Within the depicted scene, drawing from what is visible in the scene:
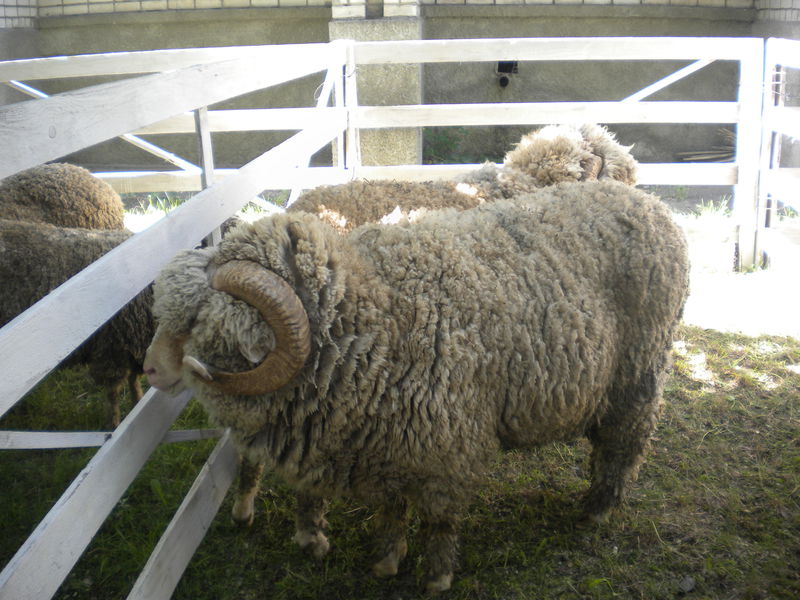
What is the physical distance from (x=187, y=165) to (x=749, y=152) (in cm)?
499

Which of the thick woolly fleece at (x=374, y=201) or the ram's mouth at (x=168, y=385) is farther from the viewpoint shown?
the thick woolly fleece at (x=374, y=201)

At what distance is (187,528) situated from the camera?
2797 mm

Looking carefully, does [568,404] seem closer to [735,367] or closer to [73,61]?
[735,367]

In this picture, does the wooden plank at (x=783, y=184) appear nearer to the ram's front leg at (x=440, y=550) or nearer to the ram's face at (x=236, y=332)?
the ram's front leg at (x=440, y=550)

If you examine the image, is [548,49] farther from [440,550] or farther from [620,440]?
[440,550]

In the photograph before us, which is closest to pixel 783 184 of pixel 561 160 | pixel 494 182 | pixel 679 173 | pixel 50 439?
pixel 679 173

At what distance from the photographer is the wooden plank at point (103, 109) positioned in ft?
5.55

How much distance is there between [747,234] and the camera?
6.26 meters

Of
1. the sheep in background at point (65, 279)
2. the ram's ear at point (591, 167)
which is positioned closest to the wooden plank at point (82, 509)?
the sheep in background at point (65, 279)

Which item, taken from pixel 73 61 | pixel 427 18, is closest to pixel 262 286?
pixel 73 61

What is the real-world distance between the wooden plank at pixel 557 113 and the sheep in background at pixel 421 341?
321cm

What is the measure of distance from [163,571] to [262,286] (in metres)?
1.17

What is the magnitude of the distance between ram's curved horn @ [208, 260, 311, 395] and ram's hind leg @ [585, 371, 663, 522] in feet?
4.79

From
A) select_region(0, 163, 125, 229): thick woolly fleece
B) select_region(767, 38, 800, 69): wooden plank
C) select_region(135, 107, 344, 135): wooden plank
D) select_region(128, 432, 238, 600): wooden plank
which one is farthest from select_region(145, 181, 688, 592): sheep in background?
select_region(767, 38, 800, 69): wooden plank
